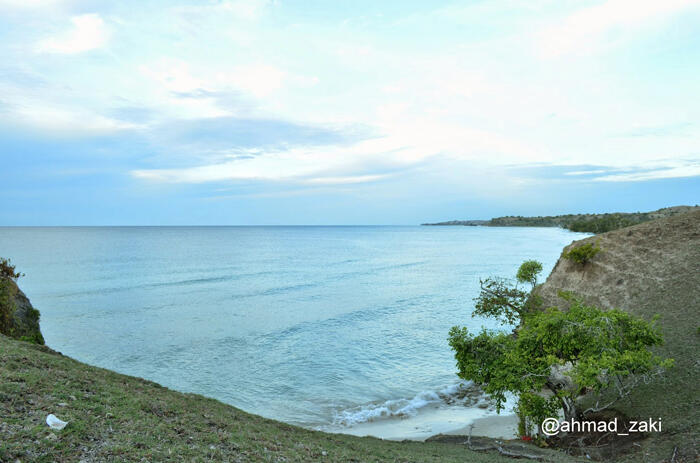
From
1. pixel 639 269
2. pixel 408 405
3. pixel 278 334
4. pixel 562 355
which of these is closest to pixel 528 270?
pixel 639 269

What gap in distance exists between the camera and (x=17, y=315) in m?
19.9

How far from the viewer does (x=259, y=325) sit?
3481 cm

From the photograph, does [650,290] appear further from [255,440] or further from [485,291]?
[255,440]

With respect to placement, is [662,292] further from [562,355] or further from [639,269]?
[562,355]

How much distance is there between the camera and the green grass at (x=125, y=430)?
21.9 ft

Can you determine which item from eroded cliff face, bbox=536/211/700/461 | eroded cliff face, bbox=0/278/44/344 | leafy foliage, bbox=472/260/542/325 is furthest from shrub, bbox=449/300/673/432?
eroded cliff face, bbox=0/278/44/344

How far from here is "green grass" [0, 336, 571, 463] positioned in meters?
6.68

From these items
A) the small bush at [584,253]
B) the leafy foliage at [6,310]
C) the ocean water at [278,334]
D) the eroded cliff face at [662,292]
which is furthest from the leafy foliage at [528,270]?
the leafy foliage at [6,310]

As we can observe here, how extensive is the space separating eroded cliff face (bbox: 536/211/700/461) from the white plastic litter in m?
13.9

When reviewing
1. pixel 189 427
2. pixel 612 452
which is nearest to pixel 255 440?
pixel 189 427

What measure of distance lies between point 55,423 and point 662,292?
2597 cm

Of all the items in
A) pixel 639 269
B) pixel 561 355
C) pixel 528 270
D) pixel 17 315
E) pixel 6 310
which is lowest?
pixel 17 315

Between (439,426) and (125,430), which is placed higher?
(125,430)

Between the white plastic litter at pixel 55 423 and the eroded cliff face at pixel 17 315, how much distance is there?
43.9 feet
